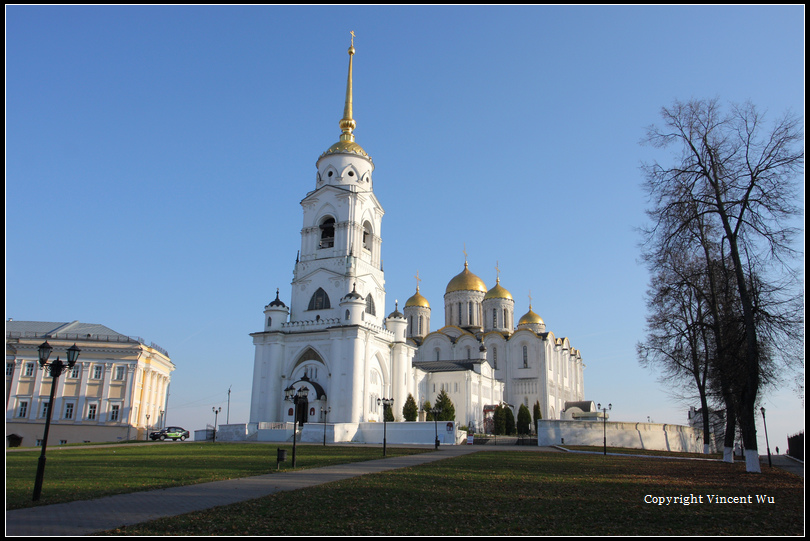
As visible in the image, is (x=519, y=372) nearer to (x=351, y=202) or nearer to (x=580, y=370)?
(x=580, y=370)

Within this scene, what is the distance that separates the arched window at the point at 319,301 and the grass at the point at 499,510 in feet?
110

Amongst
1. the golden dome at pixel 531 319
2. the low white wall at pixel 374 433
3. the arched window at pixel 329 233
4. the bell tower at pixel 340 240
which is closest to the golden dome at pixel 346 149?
the bell tower at pixel 340 240

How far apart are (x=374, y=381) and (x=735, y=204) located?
3346 centimetres

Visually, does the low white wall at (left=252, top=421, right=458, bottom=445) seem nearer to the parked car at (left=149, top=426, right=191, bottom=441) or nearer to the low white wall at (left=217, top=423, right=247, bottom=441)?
the low white wall at (left=217, top=423, right=247, bottom=441)

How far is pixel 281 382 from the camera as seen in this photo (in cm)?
4700

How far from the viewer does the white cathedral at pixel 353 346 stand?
44.8 m

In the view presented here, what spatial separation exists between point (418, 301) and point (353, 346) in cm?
3328

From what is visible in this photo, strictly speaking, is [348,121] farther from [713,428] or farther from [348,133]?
[713,428]

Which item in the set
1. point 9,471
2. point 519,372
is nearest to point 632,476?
Result: point 9,471

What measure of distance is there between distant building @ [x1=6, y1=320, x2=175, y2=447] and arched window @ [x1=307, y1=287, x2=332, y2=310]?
58.3ft

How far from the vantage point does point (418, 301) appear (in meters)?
76.9

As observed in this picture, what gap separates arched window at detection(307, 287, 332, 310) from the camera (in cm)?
4879

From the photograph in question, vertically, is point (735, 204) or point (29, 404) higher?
point (735, 204)

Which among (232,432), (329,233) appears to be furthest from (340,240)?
(232,432)
